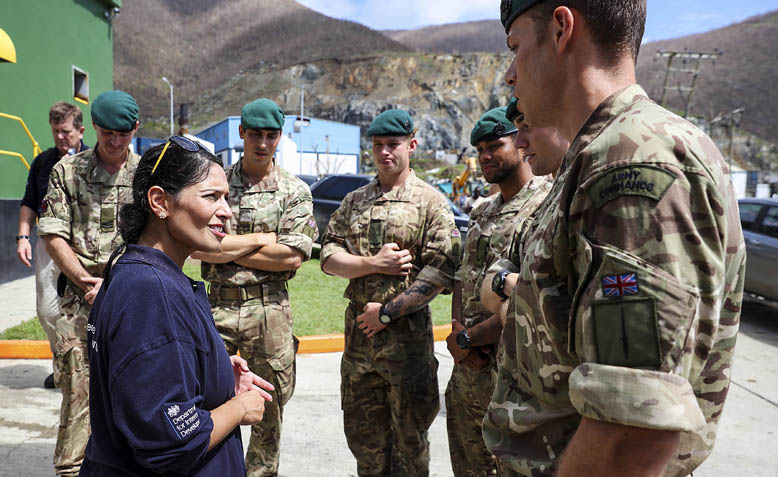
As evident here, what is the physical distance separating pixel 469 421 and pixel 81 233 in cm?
239

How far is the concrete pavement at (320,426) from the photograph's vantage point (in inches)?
135

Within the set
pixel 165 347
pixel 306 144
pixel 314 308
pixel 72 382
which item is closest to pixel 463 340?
pixel 165 347

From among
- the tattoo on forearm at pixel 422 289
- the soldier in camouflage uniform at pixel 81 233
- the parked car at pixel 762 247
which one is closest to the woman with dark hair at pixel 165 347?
the tattoo on forearm at pixel 422 289

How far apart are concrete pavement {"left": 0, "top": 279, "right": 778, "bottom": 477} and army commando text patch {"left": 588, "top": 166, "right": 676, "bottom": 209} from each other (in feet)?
9.68

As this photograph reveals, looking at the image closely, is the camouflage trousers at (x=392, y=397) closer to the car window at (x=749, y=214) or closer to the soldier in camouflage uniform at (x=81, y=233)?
the soldier in camouflage uniform at (x=81, y=233)

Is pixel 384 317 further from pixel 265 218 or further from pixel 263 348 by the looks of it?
pixel 265 218

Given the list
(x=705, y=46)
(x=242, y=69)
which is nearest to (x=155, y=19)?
(x=242, y=69)

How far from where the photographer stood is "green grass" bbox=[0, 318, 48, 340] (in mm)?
5211

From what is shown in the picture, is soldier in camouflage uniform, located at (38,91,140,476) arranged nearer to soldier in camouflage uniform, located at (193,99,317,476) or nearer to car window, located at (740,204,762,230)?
soldier in camouflage uniform, located at (193,99,317,476)

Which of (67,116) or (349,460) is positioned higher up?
(67,116)

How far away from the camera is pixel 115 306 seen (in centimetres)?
143

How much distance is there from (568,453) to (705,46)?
13932 cm

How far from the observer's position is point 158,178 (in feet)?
5.49

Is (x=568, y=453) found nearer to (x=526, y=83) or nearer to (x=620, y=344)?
(x=620, y=344)
